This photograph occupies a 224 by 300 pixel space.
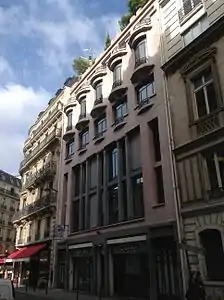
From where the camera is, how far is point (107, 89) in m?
24.4

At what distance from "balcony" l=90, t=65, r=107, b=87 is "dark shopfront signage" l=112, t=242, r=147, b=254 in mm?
13007

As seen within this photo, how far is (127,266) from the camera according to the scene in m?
18.0

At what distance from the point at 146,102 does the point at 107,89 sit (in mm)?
6213

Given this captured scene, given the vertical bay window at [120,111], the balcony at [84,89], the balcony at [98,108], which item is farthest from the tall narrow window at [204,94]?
the balcony at [84,89]

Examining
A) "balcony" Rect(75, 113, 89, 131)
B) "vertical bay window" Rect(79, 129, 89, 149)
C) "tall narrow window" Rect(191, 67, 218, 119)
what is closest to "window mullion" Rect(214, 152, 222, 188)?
"tall narrow window" Rect(191, 67, 218, 119)

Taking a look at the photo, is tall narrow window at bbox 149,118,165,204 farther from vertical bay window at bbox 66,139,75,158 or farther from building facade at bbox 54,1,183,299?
vertical bay window at bbox 66,139,75,158

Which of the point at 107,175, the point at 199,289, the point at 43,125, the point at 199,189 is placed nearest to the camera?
the point at 199,289

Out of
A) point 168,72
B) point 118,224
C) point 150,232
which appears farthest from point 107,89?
point 150,232

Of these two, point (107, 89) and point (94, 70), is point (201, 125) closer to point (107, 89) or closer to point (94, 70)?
point (107, 89)

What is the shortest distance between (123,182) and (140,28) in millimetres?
9653

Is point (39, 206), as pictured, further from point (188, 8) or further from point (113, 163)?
point (188, 8)

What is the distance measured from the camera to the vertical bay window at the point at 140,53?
1989 centimetres

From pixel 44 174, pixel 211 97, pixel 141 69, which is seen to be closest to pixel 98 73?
pixel 141 69

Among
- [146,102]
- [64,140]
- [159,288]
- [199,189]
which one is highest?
[64,140]
